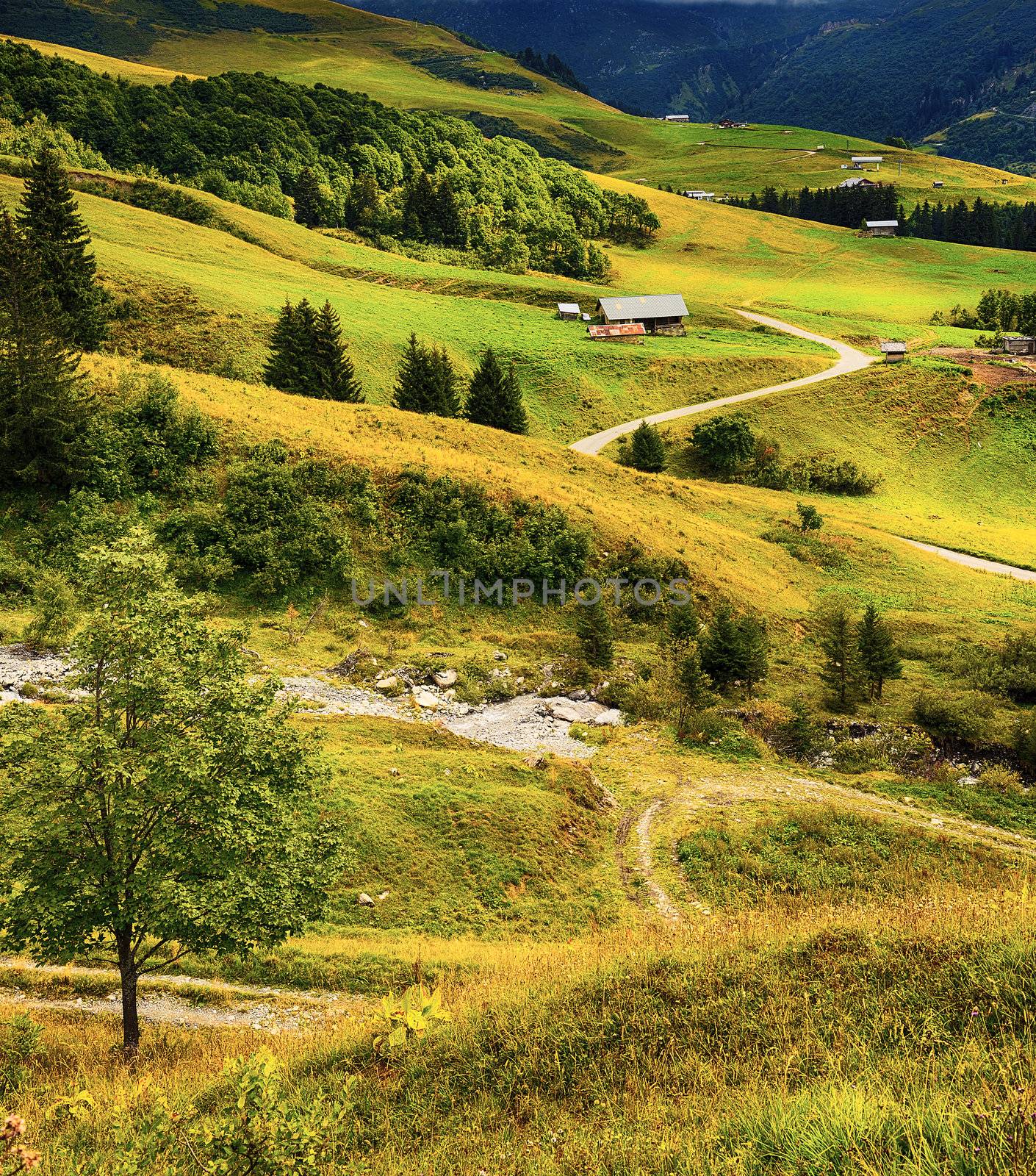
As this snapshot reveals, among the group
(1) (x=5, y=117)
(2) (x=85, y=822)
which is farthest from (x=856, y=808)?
(1) (x=5, y=117)

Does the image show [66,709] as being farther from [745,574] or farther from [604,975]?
[745,574]

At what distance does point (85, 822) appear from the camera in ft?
33.2

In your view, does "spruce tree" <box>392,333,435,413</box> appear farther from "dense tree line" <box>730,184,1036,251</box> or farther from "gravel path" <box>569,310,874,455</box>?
"dense tree line" <box>730,184,1036,251</box>

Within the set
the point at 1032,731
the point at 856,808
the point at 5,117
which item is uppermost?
the point at 5,117

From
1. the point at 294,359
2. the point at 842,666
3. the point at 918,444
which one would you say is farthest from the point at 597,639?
the point at 918,444

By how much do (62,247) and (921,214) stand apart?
201 m

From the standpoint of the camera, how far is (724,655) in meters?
29.6

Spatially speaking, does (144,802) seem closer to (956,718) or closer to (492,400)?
(956,718)

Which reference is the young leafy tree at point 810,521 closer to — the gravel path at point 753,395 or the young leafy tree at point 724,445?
the young leafy tree at point 724,445

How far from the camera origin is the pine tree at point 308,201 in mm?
121562

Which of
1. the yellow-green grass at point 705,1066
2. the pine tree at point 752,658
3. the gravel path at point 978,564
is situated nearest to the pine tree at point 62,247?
the pine tree at point 752,658

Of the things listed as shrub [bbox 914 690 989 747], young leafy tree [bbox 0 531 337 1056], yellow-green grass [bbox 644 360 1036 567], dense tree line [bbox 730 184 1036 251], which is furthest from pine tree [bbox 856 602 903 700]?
dense tree line [bbox 730 184 1036 251]

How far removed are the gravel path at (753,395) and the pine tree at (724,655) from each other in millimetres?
34298

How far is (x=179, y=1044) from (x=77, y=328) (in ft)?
156
